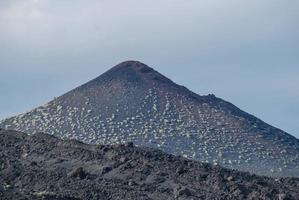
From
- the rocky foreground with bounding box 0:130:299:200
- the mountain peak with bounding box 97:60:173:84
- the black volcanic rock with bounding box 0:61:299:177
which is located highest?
the mountain peak with bounding box 97:60:173:84

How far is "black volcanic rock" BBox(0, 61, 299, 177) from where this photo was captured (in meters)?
79.3

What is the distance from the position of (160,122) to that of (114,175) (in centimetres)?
3839

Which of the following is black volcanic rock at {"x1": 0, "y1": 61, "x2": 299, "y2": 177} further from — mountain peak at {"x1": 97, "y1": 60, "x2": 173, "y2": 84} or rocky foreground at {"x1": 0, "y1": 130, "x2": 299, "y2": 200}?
rocky foreground at {"x1": 0, "y1": 130, "x2": 299, "y2": 200}

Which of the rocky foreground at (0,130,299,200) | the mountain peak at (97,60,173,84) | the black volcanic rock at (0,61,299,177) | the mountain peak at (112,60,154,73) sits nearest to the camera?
the rocky foreground at (0,130,299,200)

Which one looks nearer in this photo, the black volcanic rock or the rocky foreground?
the rocky foreground

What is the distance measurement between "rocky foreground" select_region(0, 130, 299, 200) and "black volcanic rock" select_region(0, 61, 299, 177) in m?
24.9

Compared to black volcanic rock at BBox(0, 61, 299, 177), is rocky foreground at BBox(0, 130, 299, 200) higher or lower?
lower

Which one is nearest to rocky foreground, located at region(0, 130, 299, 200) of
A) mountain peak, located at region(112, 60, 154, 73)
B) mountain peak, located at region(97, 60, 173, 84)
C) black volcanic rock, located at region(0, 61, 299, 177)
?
black volcanic rock, located at region(0, 61, 299, 177)

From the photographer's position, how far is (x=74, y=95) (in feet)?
294

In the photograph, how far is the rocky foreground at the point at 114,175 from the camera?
42031 mm

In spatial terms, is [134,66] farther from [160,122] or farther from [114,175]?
[114,175]

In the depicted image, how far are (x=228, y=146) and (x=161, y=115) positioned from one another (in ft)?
21.7

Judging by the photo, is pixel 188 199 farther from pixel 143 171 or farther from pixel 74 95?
pixel 74 95

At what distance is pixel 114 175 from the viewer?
46.2 meters
